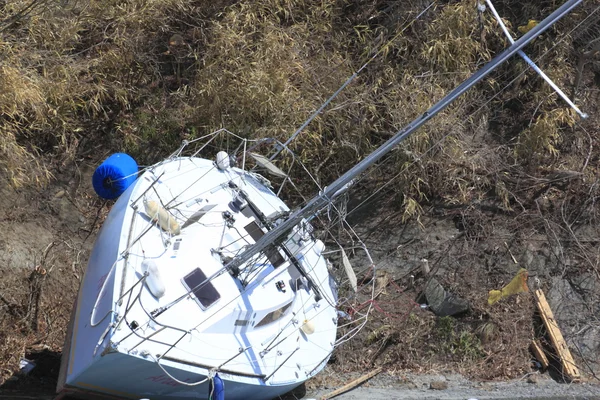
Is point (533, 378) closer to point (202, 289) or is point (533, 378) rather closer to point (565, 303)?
point (565, 303)

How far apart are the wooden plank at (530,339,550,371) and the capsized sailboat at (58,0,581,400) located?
2255 millimetres

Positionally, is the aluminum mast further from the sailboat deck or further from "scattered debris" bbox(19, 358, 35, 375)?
"scattered debris" bbox(19, 358, 35, 375)

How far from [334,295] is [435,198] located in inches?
83.2

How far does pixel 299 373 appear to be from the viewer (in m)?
6.25

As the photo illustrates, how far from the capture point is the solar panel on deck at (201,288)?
19.7 ft

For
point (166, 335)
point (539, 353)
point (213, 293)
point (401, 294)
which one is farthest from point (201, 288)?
point (539, 353)

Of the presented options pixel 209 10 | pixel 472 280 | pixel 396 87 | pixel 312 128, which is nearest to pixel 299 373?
pixel 472 280

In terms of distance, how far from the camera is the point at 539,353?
7.50 metres

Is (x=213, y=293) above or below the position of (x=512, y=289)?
above

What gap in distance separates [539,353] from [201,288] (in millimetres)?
3742

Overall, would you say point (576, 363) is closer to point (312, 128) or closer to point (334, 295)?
point (334, 295)

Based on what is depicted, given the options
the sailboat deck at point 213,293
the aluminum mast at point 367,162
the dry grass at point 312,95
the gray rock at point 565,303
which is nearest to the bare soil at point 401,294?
the gray rock at point 565,303

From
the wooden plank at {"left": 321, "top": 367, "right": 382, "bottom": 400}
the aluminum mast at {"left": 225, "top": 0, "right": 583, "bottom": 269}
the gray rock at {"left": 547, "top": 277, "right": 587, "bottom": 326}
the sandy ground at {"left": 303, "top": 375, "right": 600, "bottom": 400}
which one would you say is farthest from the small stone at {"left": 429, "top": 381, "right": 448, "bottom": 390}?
the aluminum mast at {"left": 225, "top": 0, "right": 583, "bottom": 269}

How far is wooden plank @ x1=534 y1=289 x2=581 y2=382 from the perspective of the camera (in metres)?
7.32
